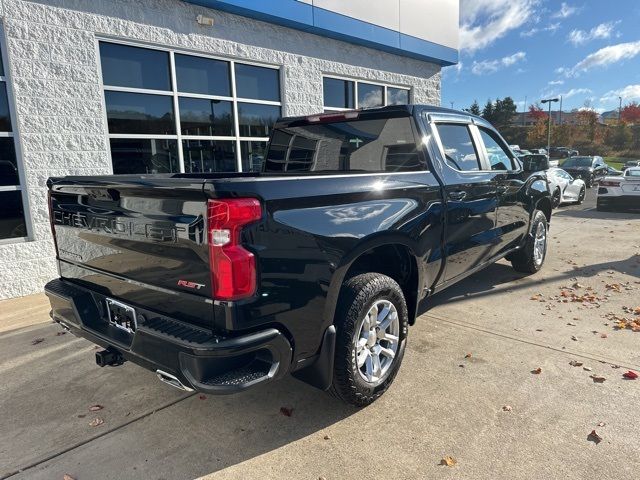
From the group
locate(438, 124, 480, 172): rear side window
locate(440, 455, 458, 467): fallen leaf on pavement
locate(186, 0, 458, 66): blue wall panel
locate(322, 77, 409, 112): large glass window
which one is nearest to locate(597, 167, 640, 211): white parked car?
locate(186, 0, 458, 66): blue wall panel

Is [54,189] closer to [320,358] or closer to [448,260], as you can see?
[320,358]

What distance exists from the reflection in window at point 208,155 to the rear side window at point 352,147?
320cm

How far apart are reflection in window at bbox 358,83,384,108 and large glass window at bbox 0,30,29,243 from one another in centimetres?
661

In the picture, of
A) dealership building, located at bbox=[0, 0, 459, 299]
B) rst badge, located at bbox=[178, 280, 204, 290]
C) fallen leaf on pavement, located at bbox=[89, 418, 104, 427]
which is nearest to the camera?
rst badge, located at bbox=[178, 280, 204, 290]

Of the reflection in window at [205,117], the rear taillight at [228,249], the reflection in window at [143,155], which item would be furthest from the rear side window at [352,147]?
the reflection in window at [205,117]

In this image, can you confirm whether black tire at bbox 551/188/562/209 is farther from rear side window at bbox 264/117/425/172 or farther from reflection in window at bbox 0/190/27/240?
reflection in window at bbox 0/190/27/240

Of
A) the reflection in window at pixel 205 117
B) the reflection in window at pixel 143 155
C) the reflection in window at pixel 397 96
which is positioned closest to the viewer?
the reflection in window at pixel 143 155

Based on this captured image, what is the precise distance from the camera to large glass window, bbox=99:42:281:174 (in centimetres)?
632

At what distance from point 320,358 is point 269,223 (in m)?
0.90

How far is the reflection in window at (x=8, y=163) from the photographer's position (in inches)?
214

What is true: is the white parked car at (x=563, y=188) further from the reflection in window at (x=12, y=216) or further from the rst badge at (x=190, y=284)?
the rst badge at (x=190, y=284)

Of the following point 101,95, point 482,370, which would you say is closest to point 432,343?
point 482,370

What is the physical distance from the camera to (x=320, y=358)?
263 centimetres

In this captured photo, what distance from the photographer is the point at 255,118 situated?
26.3 ft
